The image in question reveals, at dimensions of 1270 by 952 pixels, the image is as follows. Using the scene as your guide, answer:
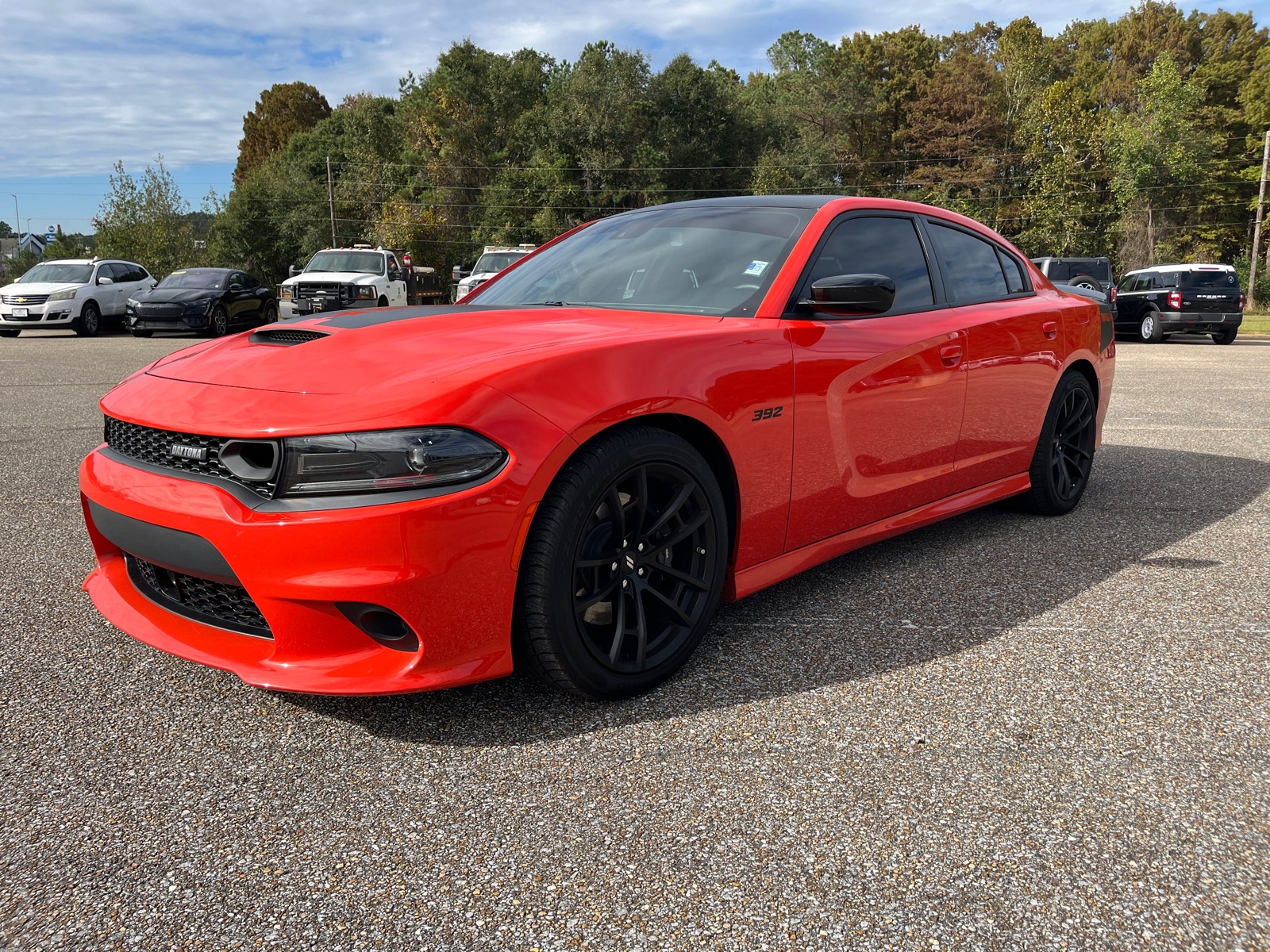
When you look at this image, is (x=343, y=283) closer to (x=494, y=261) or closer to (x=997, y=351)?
(x=494, y=261)

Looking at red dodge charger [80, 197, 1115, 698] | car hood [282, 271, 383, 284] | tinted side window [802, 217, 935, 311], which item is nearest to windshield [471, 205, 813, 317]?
red dodge charger [80, 197, 1115, 698]

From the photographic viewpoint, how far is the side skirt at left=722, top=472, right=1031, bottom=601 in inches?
120

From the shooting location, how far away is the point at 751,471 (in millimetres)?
2922

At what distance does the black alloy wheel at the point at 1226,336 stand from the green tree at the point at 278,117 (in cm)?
8362

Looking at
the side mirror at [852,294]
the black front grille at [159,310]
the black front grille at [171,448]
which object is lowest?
the black front grille at [159,310]

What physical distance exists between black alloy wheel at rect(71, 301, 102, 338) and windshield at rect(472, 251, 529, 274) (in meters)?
8.61

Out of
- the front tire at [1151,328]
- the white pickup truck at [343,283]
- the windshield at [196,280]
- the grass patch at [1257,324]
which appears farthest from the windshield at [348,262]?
the grass patch at [1257,324]

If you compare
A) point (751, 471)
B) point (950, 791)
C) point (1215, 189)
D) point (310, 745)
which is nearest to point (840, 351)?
point (751, 471)

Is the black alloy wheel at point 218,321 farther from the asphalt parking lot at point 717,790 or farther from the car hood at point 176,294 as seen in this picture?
the asphalt parking lot at point 717,790

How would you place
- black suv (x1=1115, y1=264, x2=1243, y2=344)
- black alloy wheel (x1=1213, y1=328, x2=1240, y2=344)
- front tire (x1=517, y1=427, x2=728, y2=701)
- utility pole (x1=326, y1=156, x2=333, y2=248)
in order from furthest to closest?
utility pole (x1=326, y1=156, x2=333, y2=248) → black alloy wheel (x1=1213, y1=328, x2=1240, y2=344) → black suv (x1=1115, y1=264, x2=1243, y2=344) → front tire (x1=517, y1=427, x2=728, y2=701)

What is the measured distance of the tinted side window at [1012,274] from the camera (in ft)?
14.8

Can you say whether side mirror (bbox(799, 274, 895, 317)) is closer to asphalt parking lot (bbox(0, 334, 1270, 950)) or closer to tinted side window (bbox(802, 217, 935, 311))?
tinted side window (bbox(802, 217, 935, 311))

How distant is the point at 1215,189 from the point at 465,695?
61.9m

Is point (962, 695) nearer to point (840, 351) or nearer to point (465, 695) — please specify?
point (840, 351)
